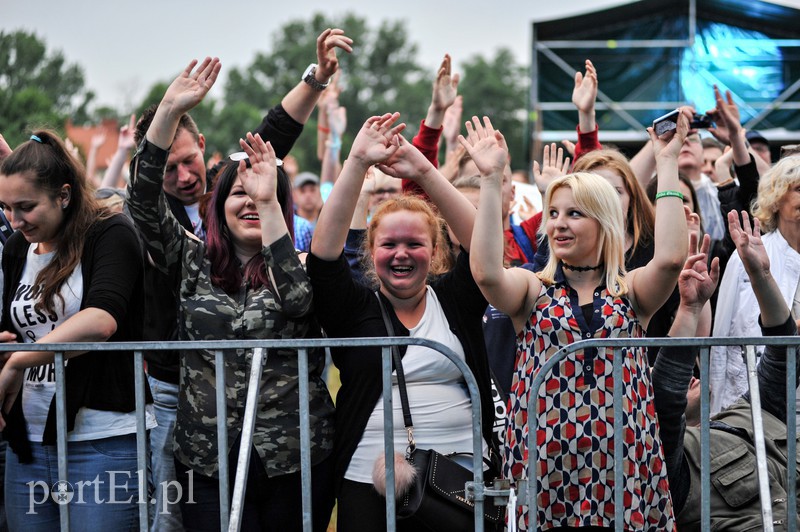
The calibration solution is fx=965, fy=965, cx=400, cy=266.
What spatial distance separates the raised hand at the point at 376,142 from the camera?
3.58 metres

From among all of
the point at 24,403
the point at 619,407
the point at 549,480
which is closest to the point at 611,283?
the point at 619,407

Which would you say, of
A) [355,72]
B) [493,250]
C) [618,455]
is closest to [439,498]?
[618,455]

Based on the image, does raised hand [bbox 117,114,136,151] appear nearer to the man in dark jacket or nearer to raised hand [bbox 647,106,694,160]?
raised hand [bbox 647,106,694,160]

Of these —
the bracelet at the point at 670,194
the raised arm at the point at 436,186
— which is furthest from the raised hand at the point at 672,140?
the raised arm at the point at 436,186

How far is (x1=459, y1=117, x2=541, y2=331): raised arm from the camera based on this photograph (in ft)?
11.1

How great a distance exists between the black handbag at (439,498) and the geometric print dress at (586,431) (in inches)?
7.1

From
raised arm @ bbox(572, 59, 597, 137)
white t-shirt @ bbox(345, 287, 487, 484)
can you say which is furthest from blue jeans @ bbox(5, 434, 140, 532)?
raised arm @ bbox(572, 59, 597, 137)

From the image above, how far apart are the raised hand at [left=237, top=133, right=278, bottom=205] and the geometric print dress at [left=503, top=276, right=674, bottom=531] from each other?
1.11 metres

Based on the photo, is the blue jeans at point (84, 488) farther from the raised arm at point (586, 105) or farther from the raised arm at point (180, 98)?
the raised arm at point (586, 105)

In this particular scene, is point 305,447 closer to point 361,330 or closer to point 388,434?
point 388,434

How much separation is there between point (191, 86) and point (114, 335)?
3.37 ft

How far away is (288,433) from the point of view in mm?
3502

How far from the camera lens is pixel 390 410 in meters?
3.34

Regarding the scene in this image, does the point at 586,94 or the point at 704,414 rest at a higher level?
the point at 586,94
